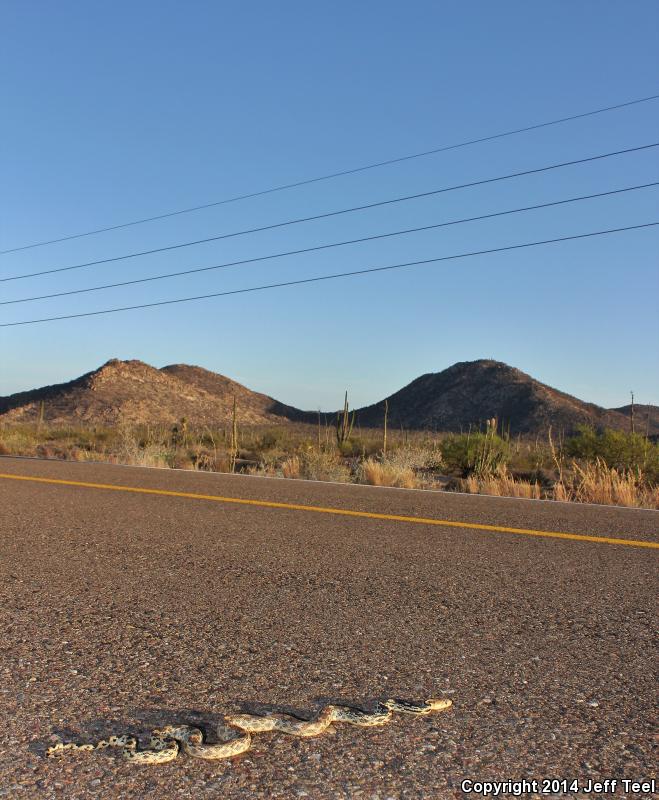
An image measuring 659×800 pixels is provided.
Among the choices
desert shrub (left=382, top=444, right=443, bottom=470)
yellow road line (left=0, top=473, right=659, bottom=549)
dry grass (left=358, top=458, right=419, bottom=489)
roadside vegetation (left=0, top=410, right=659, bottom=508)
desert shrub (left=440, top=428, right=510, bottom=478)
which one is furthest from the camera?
desert shrub (left=440, top=428, right=510, bottom=478)

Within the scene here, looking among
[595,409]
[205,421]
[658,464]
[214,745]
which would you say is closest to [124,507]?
[214,745]

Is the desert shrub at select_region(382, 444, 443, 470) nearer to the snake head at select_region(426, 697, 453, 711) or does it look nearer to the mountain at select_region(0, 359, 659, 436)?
the snake head at select_region(426, 697, 453, 711)

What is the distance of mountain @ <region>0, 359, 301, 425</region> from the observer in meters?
68.6

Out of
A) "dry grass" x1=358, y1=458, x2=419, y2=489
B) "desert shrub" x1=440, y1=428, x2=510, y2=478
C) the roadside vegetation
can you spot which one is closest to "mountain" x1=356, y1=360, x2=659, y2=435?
the roadside vegetation

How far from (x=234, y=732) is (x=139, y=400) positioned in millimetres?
72282

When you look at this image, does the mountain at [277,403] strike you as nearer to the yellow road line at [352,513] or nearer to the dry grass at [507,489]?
the dry grass at [507,489]

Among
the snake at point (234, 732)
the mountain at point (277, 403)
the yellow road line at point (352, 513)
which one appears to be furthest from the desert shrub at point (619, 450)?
the mountain at point (277, 403)

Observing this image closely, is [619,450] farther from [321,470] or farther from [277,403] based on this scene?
[277,403]

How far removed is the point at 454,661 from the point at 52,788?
70.0 inches

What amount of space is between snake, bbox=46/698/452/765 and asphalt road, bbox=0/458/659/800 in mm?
43

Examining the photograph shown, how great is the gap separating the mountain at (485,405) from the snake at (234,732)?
210 ft

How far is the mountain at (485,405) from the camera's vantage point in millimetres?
70250

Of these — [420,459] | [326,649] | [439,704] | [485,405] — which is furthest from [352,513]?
[485,405]

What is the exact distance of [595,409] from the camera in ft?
247
